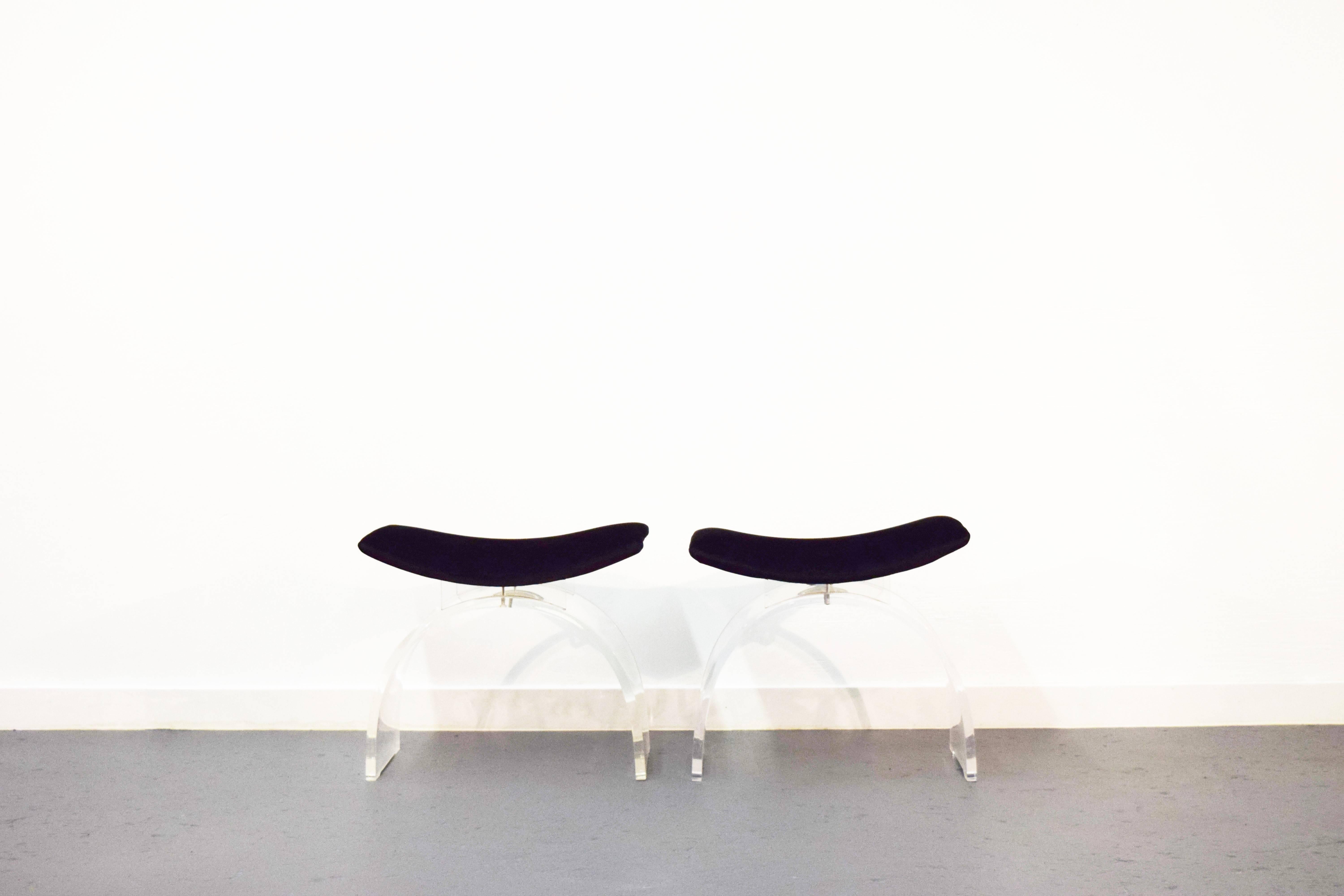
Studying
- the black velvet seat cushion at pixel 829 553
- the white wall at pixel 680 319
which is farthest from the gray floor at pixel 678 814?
the black velvet seat cushion at pixel 829 553

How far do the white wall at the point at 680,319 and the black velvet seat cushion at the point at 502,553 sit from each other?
0.92ft

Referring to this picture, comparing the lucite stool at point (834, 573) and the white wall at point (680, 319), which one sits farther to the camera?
the white wall at point (680, 319)

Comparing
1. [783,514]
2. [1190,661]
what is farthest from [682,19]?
[1190,661]

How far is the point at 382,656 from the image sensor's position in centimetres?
249

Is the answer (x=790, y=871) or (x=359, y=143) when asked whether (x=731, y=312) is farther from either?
(x=790, y=871)

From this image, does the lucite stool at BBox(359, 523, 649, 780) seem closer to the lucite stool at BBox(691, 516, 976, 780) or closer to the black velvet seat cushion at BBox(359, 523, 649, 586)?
the black velvet seat cushion at BBox(359, 523, 649, 586)

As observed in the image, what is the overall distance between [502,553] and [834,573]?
833mm

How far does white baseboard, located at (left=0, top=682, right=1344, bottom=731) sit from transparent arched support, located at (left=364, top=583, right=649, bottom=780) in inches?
8.4

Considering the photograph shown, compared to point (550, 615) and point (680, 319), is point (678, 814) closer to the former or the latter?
point (550, 615)

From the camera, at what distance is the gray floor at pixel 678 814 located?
175 cm

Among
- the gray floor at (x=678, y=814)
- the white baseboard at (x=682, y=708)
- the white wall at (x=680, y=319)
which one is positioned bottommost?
the gray floor at (x=678, y=814)

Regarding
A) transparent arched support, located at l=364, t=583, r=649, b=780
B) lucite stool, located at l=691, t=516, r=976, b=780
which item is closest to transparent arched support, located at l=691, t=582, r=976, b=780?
lucite stool, located at l=691, t=516, r=976, b=780

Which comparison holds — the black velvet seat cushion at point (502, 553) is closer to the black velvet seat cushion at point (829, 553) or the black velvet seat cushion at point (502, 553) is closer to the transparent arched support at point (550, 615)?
the transparent arched support at point (550, 615)

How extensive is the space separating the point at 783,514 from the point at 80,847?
1.92 metres
